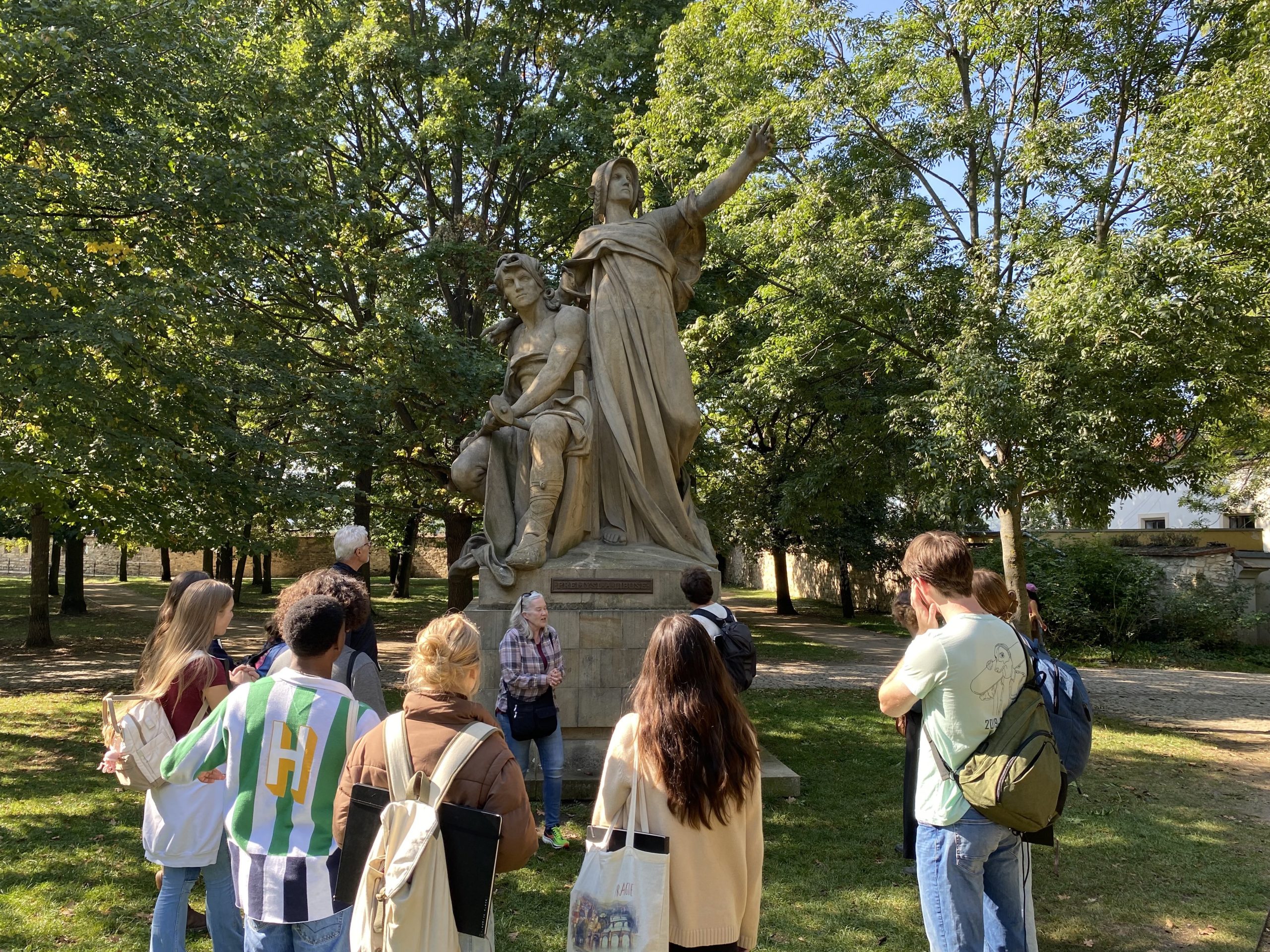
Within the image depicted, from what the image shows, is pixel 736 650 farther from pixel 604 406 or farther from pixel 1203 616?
pixel 1203 616

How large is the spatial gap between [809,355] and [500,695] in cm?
951

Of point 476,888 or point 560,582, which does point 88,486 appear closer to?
point 560,582

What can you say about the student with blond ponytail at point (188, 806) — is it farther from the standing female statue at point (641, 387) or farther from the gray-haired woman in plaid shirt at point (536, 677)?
the standing female statue at point (641, 387)

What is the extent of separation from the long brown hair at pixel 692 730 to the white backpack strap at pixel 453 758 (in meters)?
0.40

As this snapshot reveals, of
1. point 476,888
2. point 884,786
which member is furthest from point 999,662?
point 884,786

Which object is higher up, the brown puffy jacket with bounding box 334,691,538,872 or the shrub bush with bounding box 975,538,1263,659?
the brown puffy jacket with bounding box 334,691,538,872

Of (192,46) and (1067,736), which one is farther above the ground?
(192,46)

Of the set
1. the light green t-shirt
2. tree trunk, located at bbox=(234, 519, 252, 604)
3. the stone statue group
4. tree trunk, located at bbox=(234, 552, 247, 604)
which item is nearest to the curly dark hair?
the light green t-shirt

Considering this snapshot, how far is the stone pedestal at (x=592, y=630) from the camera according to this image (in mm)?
6066

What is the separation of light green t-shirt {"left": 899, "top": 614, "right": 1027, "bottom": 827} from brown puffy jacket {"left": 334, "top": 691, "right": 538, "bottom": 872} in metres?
1.23

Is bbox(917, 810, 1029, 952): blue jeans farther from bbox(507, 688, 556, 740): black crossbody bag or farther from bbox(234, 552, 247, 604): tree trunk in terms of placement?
bbox(234, 552, 247, 604): tree trunk

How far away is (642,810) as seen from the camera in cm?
217

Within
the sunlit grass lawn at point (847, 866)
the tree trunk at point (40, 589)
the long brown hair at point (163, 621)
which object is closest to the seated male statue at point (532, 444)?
the sunlit grass lawn at point (847, 866)

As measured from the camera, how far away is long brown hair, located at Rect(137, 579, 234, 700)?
303 cm
